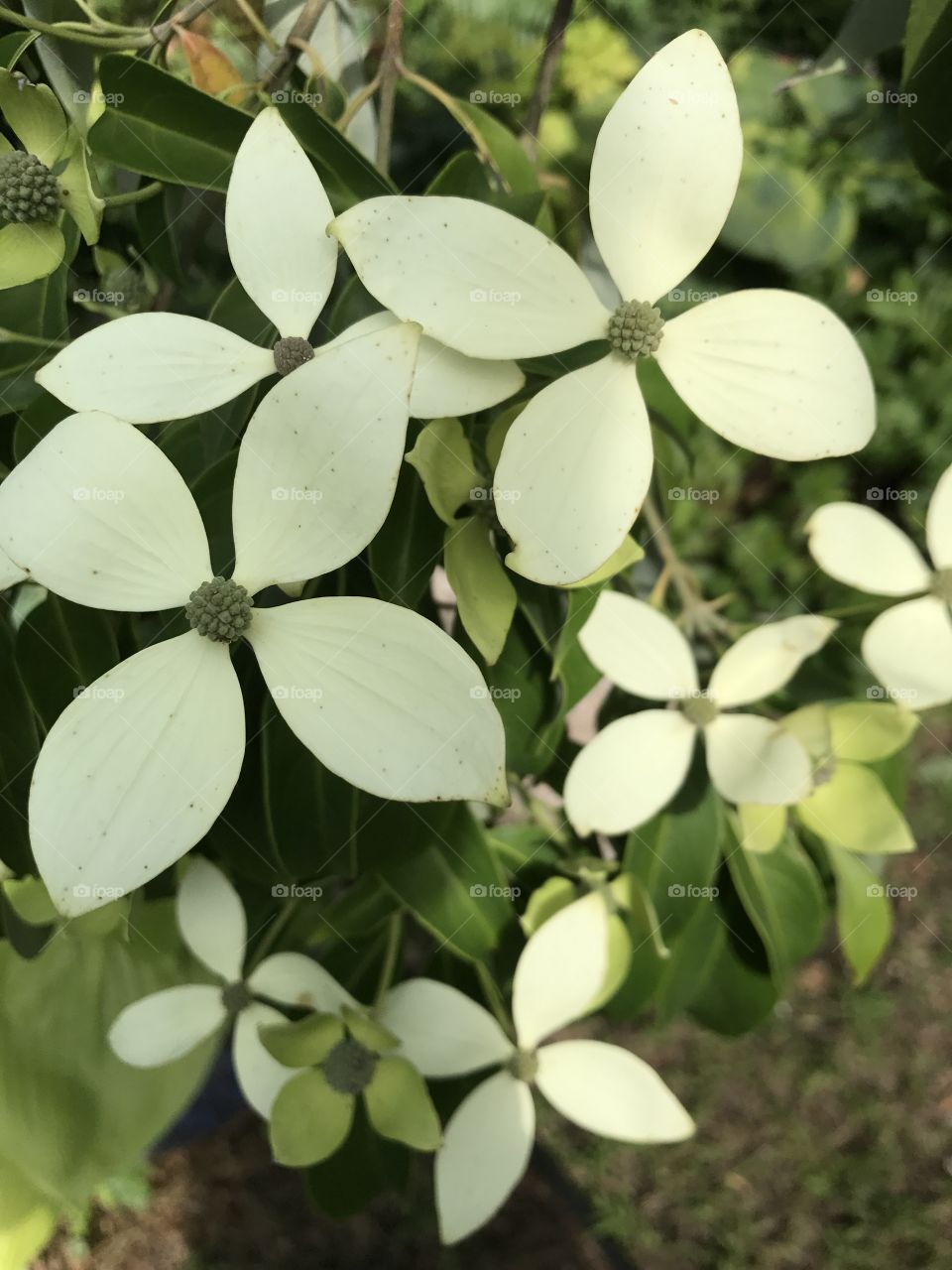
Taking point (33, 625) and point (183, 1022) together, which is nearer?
point (33, 625)

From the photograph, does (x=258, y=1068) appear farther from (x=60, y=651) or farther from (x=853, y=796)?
(x=853, y=796)

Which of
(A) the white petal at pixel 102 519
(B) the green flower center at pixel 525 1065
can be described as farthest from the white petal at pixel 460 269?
(B) the green flower center at pixel 525 1065

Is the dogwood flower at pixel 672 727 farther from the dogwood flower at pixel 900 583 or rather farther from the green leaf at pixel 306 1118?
the green leaf at pixel 306 1118

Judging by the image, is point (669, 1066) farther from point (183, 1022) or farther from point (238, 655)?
point (238, 655)

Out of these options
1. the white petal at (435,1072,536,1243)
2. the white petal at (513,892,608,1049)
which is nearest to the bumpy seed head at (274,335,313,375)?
the white petal at (513,892,608,1049)

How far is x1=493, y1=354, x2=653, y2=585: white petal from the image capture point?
0.33m

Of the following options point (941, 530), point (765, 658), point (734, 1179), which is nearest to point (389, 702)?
point (765, 658)

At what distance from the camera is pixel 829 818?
0.56 meters

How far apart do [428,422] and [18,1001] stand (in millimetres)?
452

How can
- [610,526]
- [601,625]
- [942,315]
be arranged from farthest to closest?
[942,315] < [601,625] < [610,526]

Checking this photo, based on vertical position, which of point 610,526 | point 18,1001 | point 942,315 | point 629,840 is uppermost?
point 610,526

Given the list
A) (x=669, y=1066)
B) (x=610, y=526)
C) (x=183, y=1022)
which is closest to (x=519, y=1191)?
(x=669, y=1066)

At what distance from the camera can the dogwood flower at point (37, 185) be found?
35cm

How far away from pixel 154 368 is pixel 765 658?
1.15 ft
